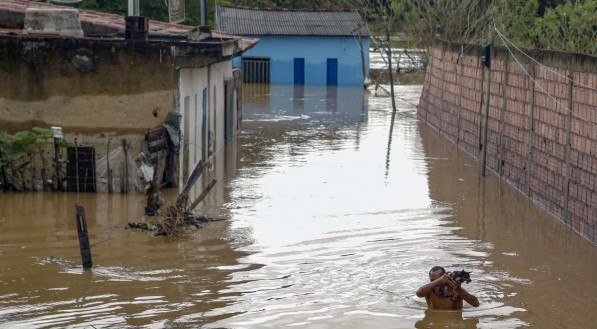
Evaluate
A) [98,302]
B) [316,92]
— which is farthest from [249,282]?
[316,92]

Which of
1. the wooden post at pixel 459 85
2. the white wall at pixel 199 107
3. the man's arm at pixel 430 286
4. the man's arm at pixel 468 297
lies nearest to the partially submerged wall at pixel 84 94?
the white wall at pixel 199 107

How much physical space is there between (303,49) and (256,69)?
260 cm

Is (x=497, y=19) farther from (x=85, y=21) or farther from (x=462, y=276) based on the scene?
(x=462, y=276)

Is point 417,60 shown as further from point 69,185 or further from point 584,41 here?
point 69,185

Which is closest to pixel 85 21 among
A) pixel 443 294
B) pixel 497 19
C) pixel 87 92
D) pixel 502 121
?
pixel 87 92

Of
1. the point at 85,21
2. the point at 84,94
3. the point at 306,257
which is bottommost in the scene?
the point at 306,257

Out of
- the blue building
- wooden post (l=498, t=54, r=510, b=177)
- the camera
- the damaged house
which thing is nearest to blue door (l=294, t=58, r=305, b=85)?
the blue building

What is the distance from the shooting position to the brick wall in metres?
14.6

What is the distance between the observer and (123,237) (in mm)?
13945

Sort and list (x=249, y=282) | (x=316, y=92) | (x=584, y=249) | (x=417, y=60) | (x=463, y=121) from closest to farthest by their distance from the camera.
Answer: (x=249, y=282) → (x=584, y=249) → (x=463, y=121) → (x=316, y=92) → (x=417, y=60)

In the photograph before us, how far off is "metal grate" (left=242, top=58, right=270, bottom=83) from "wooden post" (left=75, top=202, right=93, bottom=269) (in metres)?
40.0

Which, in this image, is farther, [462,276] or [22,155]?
[22,155]

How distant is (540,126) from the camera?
57.5 ft

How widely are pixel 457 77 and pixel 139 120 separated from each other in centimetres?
1211
